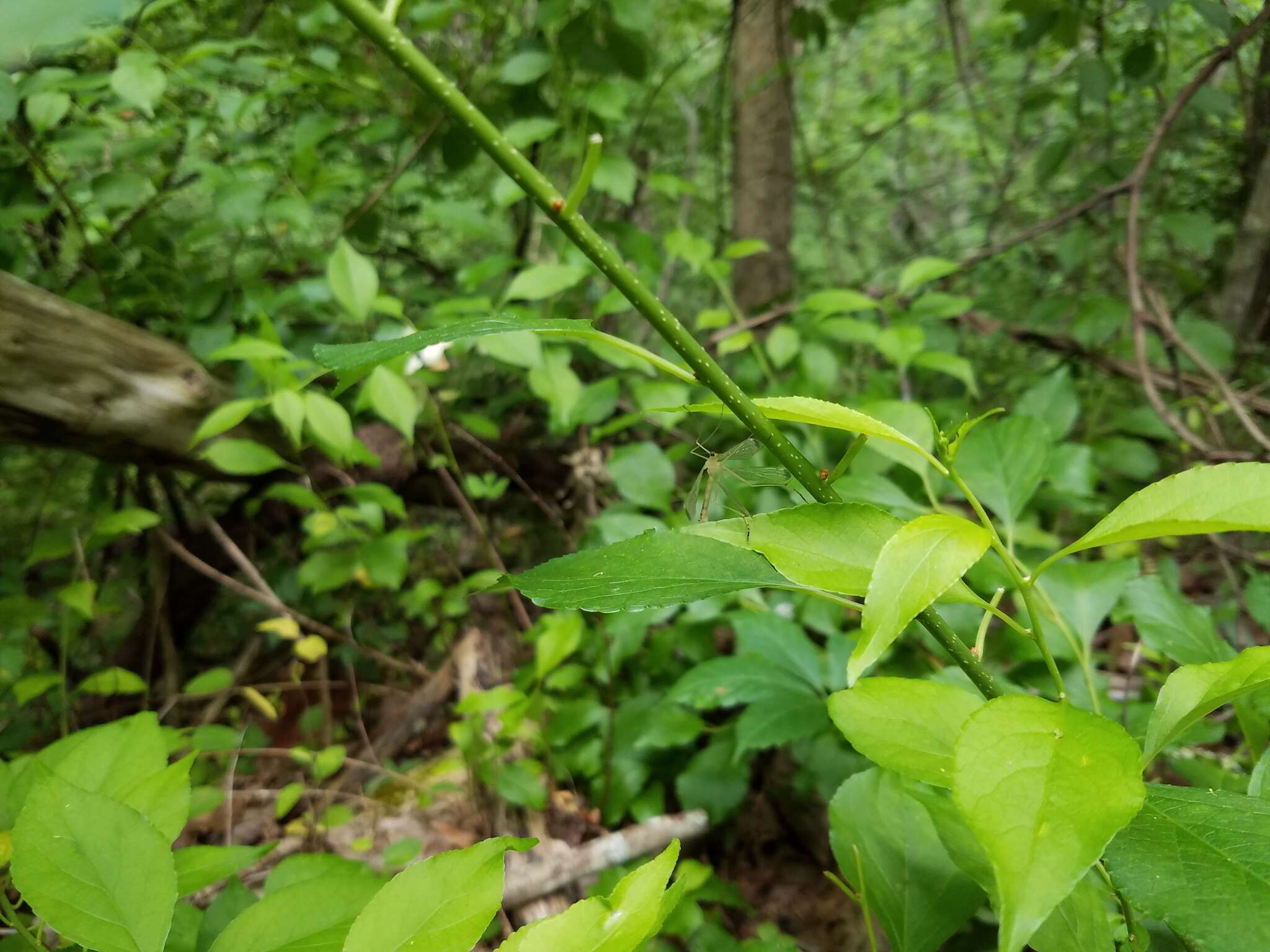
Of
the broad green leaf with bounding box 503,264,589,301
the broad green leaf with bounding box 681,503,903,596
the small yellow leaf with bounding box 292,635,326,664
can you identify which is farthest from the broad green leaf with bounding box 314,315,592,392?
the small yellow leaf with bounding box 292,635,326,664

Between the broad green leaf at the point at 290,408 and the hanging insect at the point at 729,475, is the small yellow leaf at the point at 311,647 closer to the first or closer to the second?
the broad green leaf at the point at 290,408

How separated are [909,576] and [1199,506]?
0.14m

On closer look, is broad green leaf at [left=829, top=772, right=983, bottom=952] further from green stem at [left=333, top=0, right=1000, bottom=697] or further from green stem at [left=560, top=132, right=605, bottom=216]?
green stem at [left=560, top=132, right=605, bottom=216]

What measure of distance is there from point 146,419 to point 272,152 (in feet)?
2.55

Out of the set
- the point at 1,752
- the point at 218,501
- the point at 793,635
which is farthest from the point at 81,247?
the point at 793,635

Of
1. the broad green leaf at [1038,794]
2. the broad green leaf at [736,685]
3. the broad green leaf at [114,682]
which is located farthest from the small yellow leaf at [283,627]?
the broad green leaf at [1038,794]

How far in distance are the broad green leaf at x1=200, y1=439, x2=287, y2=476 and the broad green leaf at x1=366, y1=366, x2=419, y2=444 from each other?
301 millimetres

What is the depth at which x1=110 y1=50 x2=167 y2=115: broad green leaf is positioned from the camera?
43.4 inches

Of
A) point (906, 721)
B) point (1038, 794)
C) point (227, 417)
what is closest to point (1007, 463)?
point (906, 721)

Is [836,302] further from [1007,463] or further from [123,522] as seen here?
[123,522]

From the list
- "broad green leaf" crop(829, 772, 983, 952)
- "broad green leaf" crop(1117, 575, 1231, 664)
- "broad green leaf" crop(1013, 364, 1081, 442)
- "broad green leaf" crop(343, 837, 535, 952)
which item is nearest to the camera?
"broad green leaf" crop(343, 837, 535, 952)

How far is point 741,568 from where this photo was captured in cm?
35

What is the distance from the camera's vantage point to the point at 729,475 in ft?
1.90

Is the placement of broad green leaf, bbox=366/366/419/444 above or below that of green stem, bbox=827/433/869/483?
below
